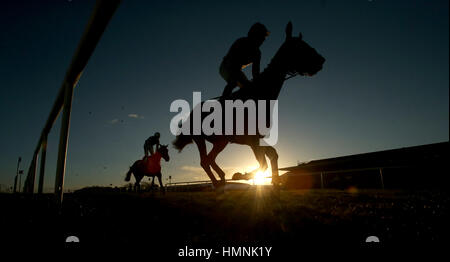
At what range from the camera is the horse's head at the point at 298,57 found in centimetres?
436

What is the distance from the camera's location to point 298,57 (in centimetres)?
439

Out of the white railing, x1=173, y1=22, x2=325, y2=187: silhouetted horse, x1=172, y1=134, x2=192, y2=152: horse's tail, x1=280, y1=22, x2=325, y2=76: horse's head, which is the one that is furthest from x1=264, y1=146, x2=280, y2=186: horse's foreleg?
the white railing

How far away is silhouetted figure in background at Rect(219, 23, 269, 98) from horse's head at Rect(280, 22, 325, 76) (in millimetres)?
587

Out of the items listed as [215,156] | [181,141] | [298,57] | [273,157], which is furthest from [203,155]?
[298,57]

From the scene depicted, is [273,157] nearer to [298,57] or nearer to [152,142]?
[298,57]

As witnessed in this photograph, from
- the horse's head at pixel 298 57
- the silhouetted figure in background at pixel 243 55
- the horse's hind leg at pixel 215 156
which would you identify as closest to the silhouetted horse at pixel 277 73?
the horse's head at pixel 298 57

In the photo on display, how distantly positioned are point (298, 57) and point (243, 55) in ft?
3.45

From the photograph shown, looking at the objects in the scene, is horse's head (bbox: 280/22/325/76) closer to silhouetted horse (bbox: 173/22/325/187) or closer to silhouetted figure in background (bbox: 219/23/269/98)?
silhouetted horse (bbox: 173/22/325/187)

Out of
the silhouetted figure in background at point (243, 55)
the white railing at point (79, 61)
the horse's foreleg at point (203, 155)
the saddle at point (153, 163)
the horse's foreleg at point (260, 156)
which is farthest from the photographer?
the saddle at point (153, 163)

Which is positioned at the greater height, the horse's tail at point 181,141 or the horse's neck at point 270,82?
the horse's neck at point 270,82

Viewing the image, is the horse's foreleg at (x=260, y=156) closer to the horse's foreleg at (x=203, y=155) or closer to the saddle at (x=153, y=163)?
the horse's foreleg at (x=203, y=155)

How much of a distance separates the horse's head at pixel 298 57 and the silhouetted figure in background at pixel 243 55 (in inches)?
23.1
